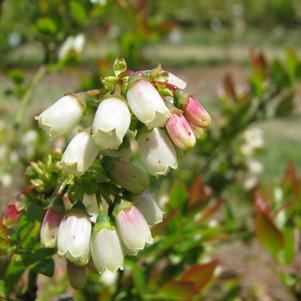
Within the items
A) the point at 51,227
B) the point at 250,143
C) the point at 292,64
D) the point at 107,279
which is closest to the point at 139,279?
the point at 107,279

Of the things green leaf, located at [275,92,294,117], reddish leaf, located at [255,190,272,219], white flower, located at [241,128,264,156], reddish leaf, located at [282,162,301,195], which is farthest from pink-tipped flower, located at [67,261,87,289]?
white flower, located at [241,128,264,156]

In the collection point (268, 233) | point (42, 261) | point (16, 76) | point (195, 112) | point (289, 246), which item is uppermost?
point (195, 112)

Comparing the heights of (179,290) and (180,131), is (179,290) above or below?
below

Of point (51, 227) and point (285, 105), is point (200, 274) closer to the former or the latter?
point (51, 227)

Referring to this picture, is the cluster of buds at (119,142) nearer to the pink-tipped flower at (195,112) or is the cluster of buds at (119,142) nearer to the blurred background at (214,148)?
the pink-tipped flower at (195,112)

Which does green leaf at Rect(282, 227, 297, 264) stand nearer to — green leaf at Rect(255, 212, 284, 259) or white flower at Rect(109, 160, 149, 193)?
green leaf at Rect(255, 212, 284, 259)

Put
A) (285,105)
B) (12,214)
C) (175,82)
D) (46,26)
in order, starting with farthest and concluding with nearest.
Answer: (285,105)
(46,26)
(12,214)
(175,82)
